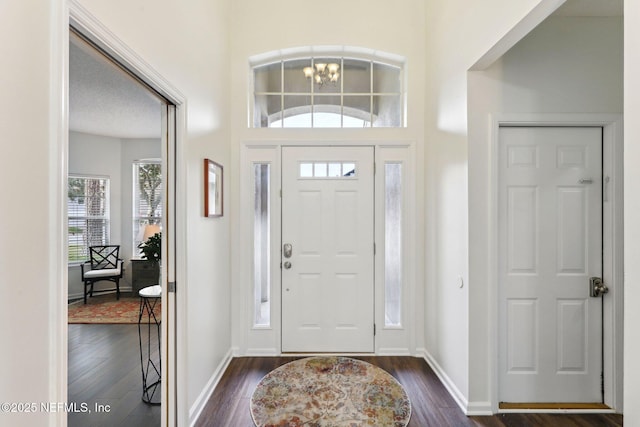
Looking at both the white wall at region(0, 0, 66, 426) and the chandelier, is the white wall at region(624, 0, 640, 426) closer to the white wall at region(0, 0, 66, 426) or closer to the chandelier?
the white wall at region(0, 0, 66, 426)

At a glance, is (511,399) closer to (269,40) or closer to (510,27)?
(510,27)

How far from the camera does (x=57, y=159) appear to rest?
1.02m

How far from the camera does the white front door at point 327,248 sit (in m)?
3.10

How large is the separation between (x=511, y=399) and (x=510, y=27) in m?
2.39

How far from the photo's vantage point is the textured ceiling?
3098 mm

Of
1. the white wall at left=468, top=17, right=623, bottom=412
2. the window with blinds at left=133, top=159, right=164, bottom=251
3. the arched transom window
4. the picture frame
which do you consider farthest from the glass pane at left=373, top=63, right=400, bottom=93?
the window with blinds at left=133, top=159, right=164, bottom=251

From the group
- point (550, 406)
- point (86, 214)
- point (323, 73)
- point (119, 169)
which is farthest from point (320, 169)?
point (86, 214)

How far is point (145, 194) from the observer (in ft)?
18.6

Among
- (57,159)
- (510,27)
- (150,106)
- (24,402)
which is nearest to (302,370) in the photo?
(24,402)

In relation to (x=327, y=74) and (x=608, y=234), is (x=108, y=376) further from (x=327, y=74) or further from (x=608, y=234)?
(x=608, y=234)

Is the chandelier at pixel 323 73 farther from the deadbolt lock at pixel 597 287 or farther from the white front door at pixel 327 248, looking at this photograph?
the deadbolt lock at pixel 597 287

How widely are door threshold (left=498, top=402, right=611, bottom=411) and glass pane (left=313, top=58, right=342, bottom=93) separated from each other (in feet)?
9.70

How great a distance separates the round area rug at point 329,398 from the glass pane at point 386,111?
2244 millimetres

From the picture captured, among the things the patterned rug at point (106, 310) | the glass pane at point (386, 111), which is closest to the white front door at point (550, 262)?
the glass pane at point (386, 111)
